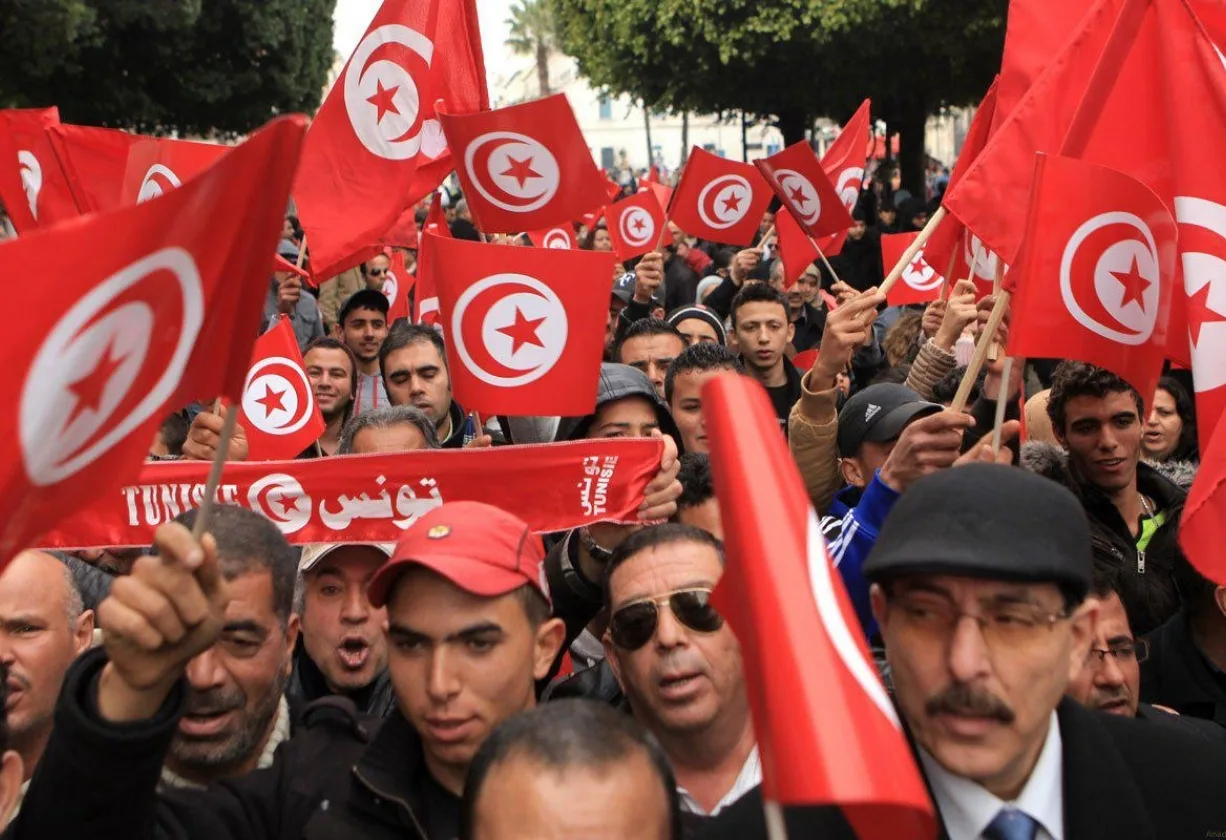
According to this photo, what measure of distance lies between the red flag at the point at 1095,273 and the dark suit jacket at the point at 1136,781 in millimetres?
1657

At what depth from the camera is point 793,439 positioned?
5148 millimetres

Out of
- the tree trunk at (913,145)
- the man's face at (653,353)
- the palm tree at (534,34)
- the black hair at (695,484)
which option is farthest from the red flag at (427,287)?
the palm tree at (534,34)

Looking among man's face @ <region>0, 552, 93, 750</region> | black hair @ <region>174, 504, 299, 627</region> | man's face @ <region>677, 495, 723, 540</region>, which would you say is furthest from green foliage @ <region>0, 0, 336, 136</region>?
black hair @ <region>174, 504, 299, 627</region>

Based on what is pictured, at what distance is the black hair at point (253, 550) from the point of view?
11.4ft

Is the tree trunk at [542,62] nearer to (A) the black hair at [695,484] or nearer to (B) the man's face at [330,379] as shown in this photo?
(B) the man's face at [330,379]

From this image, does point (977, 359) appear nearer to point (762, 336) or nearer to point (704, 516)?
point (704, 516)

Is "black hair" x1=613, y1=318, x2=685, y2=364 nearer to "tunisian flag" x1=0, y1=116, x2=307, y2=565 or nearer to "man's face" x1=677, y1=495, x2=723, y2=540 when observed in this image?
"man's face" x1=677, y1=495, x2=723, y2=540

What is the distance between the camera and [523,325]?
5.07 metres

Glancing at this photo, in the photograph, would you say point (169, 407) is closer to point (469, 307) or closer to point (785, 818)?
point (785, 818)

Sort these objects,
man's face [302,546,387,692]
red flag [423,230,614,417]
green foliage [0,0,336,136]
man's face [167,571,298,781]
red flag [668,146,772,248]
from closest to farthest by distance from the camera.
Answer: man's face [167,571,298,781], man's face [302,546,387,692], red flag [423,230,614,417], red flag [668,146,772,248], green foliage [0,0,336,136]

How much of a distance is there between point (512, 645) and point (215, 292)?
0.86 metres

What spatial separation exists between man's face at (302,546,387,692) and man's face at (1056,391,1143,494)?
2.24 meters

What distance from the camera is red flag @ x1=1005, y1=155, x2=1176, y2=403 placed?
3.99 meters

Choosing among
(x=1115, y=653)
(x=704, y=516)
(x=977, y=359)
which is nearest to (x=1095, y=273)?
(x=977, y=359)
